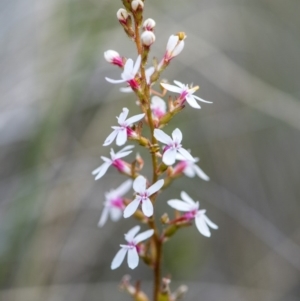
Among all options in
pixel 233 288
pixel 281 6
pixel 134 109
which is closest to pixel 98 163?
pixel 134 109

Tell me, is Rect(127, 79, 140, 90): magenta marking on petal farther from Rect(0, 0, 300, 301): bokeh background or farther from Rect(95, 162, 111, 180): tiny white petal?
Rect(0, 0, 300, 301): bokeh background

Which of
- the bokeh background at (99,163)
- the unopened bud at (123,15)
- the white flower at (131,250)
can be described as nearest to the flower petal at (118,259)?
the white flower at (131,250)

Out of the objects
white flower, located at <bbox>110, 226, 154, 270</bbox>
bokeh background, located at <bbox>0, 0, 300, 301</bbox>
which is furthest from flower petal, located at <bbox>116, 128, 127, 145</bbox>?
bokeh background, located at <bbox>0, 0, 300, 301</bbox>

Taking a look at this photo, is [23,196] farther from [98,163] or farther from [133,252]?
[133,252]

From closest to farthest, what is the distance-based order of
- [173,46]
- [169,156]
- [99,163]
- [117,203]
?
[169,156], [173,46], [117,203], [99,163]

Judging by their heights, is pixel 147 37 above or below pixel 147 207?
above

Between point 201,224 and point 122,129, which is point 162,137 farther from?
point 201,224

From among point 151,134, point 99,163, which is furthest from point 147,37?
point 99,163
